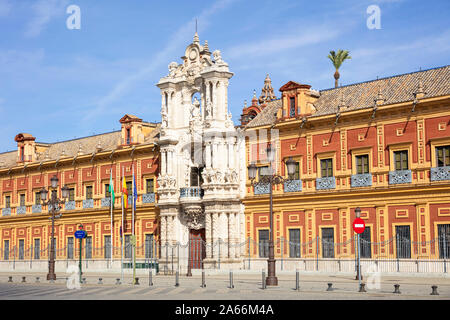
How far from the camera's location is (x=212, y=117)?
39.5 m

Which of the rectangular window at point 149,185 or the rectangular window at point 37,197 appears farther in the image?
the rectangular window at point 37,197

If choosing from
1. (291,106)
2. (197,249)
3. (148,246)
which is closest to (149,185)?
(148,246)

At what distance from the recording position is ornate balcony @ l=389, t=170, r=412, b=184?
106 feet

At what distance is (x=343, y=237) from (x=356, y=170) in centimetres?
362

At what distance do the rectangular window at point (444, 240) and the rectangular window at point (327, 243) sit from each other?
5.95 meters

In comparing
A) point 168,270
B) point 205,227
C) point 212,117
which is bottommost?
point 168,270

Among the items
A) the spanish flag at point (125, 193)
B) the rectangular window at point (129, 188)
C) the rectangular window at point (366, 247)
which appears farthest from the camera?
the rectangular window at point (129, 188)

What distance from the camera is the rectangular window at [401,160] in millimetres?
32750

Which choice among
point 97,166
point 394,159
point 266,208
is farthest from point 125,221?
point 394,159

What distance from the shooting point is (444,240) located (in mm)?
30234

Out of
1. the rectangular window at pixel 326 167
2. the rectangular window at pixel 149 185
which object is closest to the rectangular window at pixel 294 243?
the rectangular window at pixel 326 167

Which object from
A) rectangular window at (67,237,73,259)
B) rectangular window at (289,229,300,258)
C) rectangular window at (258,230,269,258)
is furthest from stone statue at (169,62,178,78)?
rectangular window at (67,237,73,259)

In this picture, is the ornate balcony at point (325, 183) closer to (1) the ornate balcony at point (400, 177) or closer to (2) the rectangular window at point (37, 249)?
(1) the ornate balcony at point (400, 177)

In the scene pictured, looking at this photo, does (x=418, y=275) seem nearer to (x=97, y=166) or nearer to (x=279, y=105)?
(x=279, y=105)
